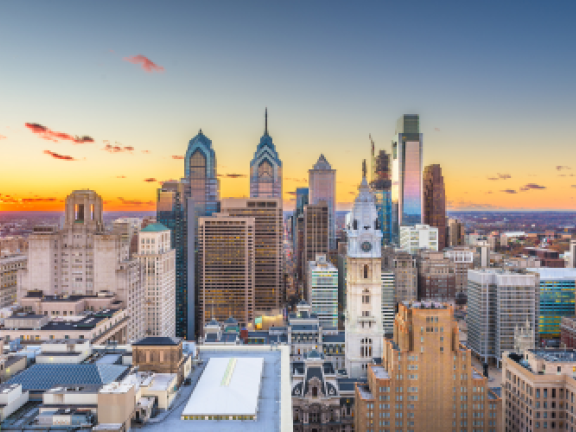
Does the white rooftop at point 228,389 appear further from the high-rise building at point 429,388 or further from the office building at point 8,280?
the office building at point 8,280

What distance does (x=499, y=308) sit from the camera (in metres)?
137

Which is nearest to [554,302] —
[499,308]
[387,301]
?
[499,308]

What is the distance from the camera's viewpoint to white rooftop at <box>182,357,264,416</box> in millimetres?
46938

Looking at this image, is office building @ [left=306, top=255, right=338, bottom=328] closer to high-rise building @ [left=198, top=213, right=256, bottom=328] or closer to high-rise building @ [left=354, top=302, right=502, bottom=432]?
high-rise building @ [left=198, top=213, right=256, bottom=328]

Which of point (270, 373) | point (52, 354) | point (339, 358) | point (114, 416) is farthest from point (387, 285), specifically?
point (114, 416)

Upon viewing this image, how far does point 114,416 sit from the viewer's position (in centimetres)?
4197

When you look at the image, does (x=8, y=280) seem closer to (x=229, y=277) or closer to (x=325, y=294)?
(x=229, y=277)

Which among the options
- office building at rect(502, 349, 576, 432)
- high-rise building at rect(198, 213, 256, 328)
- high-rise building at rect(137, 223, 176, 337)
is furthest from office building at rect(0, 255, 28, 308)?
office building at rect(502, 349, 576, 432)

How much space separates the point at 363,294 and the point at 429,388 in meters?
31.3

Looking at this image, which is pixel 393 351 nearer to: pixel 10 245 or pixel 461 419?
pixel 461 419

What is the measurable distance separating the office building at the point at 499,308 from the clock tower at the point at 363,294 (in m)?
47.0

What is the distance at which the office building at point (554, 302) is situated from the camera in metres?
154

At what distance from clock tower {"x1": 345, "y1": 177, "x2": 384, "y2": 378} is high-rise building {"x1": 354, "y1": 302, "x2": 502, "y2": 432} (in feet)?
83.3

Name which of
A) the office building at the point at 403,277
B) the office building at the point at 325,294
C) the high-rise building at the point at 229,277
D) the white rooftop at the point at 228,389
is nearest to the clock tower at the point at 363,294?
the white rooftop at the point at 228,389
